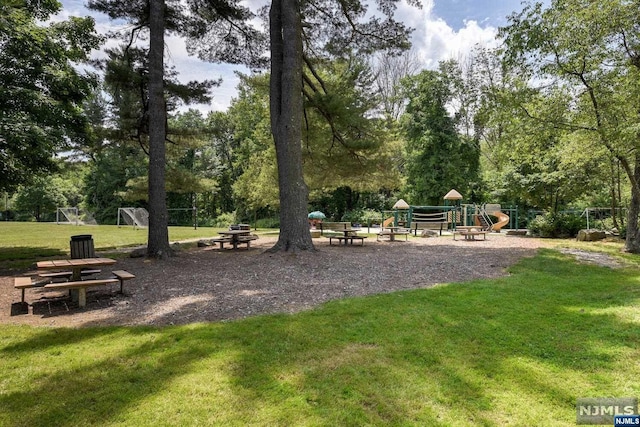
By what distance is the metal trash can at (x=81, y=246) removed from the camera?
700cm

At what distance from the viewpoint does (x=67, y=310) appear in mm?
5656

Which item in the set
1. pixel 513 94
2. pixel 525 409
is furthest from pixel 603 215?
pixel 525 409

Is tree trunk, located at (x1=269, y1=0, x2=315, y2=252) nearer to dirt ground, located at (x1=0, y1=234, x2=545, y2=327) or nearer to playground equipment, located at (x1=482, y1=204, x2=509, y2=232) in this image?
dirt ground, located at (x1=0, y1=234, x2=545, y2=327)

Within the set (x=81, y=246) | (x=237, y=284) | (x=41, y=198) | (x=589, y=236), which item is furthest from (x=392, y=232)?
(x=41, y=198)

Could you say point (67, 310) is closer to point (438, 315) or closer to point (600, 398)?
point (438, 315)

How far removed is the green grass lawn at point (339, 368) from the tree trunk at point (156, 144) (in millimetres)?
5426

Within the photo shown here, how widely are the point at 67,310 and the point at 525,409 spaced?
628 cm

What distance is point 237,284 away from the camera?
6.96 meters

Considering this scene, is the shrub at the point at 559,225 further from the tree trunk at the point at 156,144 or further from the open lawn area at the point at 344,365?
the tree trunk at the point at 156,144

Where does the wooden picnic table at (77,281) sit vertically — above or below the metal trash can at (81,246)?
Answer: below

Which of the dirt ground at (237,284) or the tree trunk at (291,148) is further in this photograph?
the tree trunk at (291,148)

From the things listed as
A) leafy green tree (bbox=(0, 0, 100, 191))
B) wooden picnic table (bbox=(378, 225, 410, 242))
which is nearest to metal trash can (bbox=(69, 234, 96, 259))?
leafy green tree (bbox=(0, 0, 100, 191))

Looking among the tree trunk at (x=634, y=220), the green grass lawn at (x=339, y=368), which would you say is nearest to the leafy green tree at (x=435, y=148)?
the tree trunk at (x=634, y=220)

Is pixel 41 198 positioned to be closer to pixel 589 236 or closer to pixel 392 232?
pixel 392 232
